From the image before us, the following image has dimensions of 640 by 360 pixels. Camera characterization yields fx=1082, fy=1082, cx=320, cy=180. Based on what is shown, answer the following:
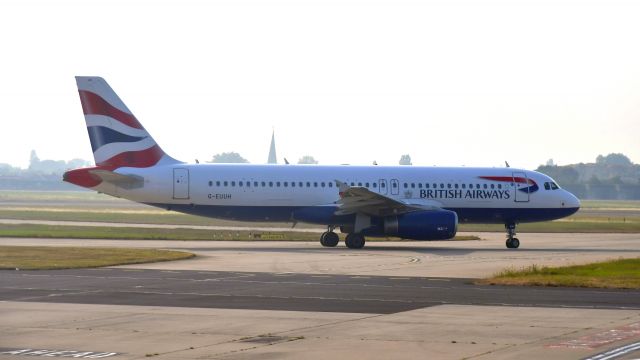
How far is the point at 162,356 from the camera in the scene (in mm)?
15078

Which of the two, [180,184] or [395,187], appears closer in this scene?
[180,184]

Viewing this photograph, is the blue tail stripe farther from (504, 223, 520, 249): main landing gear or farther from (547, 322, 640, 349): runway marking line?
(547, 322, 640, 349): runway marking line

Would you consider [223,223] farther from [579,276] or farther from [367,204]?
[579,276]

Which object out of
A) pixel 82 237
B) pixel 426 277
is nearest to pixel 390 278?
pixel 426 277

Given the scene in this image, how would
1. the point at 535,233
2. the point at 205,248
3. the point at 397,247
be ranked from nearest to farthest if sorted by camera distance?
the point at 205,248
the point at 397,247
the point at 535,233

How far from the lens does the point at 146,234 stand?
168 ft

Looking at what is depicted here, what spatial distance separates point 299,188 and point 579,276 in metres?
18.0

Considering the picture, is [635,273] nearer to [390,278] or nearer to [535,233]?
[390,278]

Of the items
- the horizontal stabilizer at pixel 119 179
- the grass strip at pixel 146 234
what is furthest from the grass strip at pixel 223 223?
the horizontal stabilizer at pixel 119 179

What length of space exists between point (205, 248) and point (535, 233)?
2491cm

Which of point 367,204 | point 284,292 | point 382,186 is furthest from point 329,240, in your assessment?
point 284,292

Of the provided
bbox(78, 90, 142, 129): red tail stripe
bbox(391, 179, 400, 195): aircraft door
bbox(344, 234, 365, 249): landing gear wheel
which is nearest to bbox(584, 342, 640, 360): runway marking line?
bbox(344, 234, 365, 249): landing gear wheel

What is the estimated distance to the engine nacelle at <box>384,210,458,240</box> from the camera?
139 feet

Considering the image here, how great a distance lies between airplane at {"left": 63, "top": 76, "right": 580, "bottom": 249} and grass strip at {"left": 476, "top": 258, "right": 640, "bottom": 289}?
1142 centimetres
